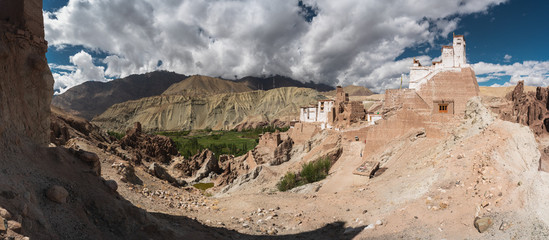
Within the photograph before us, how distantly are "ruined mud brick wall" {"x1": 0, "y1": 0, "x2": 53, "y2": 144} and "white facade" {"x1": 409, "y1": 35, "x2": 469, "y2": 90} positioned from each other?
18531 millimetres

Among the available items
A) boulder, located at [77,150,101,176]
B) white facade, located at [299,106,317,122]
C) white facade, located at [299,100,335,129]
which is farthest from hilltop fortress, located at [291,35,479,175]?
white facade, located at [299,106,317,122]

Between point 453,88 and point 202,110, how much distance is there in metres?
129

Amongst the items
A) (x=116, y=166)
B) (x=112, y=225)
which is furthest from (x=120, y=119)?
(x=112, y=225)

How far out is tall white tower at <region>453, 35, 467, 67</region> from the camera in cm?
1692

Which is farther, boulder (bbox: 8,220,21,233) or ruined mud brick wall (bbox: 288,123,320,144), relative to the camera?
ruined mud brick wall (bbox: 288,123,320,144)

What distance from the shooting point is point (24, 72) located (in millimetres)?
6176

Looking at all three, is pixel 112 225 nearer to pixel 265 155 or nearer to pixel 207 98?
pixel 265 155

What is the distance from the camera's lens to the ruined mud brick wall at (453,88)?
16.8m

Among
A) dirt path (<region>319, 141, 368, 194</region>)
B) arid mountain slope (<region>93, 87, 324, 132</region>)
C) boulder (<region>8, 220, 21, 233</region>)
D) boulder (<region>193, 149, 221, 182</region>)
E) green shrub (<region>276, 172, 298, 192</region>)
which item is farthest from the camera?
arid mountain slope (<region>93, 87, 324, 132</region>)

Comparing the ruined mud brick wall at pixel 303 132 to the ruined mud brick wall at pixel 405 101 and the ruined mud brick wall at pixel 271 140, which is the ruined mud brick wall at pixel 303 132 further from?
the ruined mud brick wall at pixel 405 101

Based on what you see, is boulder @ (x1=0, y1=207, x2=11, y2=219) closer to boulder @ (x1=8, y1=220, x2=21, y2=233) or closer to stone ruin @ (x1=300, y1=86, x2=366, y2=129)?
boulder @ (x1=8, y1=220, x2=21, y2=233)

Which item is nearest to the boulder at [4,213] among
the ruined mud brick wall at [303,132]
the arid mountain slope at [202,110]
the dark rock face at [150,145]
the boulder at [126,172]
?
the boulder at [126,172]

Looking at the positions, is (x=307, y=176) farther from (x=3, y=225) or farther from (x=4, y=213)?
(x=3, y=225)

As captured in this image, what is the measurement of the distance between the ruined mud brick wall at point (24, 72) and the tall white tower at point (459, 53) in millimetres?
19520
